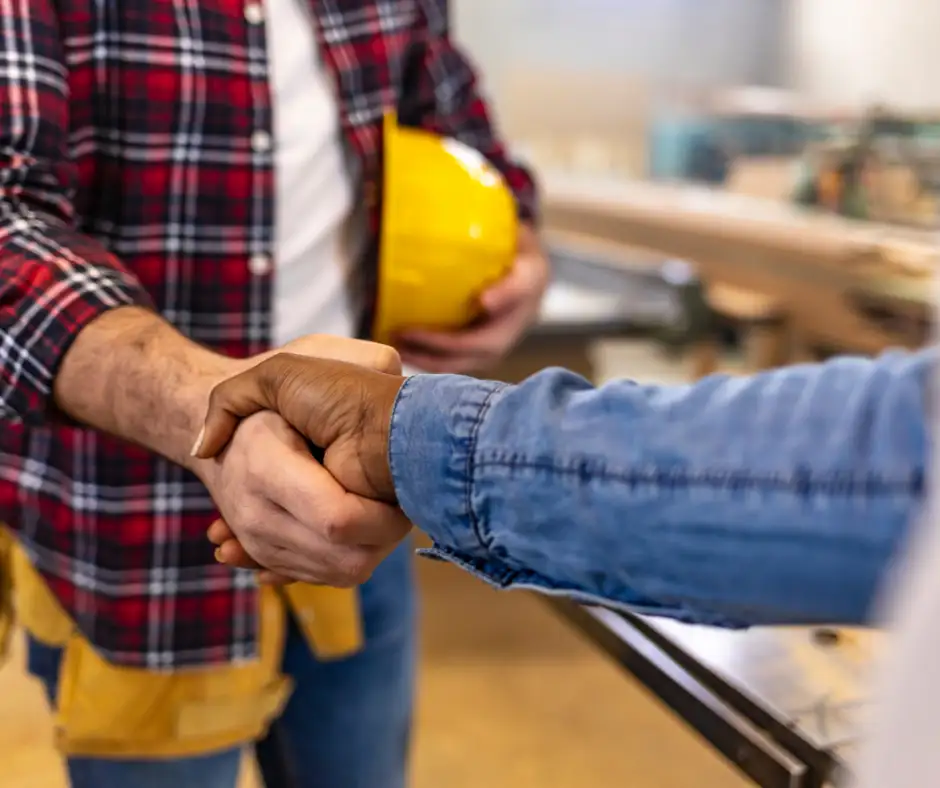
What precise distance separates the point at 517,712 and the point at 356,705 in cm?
110

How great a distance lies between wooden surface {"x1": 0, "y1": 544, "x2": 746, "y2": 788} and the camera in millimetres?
1798

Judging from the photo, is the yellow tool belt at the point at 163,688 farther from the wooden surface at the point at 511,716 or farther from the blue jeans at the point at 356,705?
the wooden surface at the point at 511,716

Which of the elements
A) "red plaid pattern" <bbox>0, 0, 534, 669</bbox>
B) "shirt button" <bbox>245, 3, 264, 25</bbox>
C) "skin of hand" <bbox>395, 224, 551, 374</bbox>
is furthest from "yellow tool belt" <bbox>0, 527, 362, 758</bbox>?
"shirt button" <bbox>245, 3, 264, 25</bbox>

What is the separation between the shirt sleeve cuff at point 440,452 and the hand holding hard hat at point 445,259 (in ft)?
1.12

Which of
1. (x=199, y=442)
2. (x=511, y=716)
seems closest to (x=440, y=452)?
(x=199, y=442)

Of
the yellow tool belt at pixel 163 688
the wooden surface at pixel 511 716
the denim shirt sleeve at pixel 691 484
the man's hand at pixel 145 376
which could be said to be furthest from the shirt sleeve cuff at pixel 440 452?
the wooden surface at pixel 511 716

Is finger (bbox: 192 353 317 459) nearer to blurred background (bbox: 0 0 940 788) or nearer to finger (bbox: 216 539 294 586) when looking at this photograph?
finger (bbox: 216 539 294 586)

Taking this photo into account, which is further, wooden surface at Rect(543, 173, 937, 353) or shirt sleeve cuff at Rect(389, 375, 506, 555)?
wooden surface at Rect(543, 173, 937, 353)

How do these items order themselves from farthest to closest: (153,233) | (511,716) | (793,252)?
1. (511,716)
2. (793,252)
3. (153,233)

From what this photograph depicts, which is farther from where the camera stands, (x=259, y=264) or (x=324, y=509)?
(x=259, y=264)

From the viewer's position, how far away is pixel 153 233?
758mm

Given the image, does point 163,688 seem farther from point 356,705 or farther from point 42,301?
→ point 42,301

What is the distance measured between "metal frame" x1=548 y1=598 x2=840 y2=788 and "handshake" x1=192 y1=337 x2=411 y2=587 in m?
0.37

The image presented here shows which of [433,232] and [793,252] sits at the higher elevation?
[433,232]
